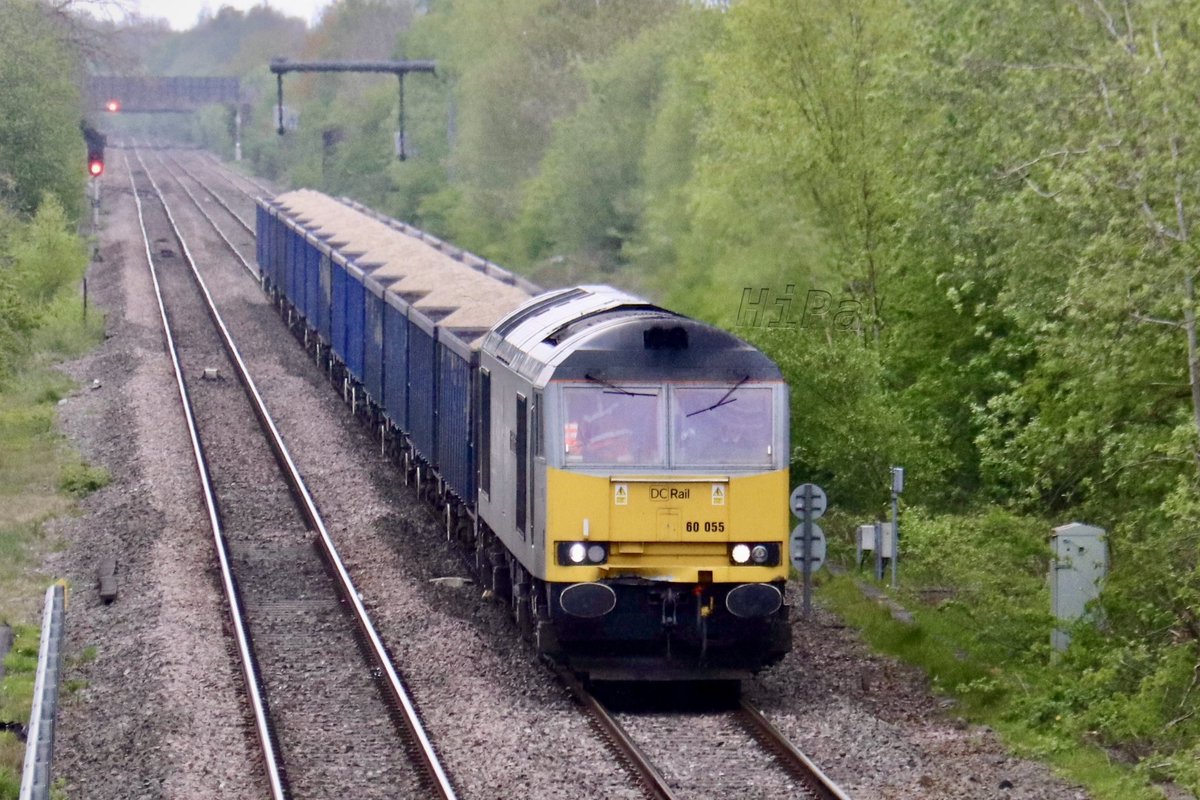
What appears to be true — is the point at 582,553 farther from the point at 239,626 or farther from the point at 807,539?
the point at 239,626

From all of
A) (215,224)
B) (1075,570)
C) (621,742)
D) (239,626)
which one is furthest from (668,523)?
(215,224)

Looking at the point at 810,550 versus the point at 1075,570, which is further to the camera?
the point at 810,550

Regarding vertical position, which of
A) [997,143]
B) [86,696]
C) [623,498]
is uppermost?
[997,143]

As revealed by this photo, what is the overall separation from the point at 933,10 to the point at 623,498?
845 cm

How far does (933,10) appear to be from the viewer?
1797 centimetres

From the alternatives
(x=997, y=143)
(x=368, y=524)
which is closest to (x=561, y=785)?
(x=997, y=143)

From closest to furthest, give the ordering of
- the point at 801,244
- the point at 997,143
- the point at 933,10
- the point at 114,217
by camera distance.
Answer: the point at 997,143 → the point at 933,10 → the point at 801,244 → the point at 114,217

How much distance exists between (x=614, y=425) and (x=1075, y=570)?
364 centimetres

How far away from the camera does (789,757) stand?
1087 cm

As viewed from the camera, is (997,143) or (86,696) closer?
(86,696)

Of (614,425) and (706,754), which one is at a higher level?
(614,425)

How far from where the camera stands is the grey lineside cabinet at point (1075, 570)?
12.6 meters

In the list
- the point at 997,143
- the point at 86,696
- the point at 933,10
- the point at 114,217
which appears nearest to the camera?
the point at 86,696

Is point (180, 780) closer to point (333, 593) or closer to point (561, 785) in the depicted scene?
point (561, 785)
